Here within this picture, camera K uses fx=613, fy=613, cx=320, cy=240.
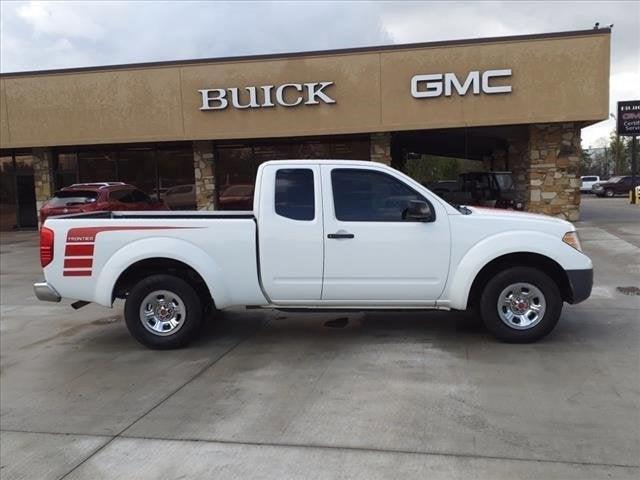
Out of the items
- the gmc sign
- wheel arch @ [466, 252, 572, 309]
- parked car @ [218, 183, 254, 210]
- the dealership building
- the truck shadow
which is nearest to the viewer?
wheel arch @ [466, 252, 572, 309]

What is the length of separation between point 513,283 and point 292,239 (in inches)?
88.4

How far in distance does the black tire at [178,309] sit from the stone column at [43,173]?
17.0 metres

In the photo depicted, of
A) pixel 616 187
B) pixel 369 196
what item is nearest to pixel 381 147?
pixel 369 196

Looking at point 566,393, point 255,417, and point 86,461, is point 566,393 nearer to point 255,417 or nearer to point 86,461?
point 255,417

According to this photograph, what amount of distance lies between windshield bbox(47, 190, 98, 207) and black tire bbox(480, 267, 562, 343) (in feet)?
39.7

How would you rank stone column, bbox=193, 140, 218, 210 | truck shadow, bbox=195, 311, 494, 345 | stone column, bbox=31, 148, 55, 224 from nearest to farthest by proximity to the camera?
truck shadow, bbox=195, 311, 494, 345
stone column, bbox=193, 140, 218, 210
stone column, bbox=31, 148, 55, 224

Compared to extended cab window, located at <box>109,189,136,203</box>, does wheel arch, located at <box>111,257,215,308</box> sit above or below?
below

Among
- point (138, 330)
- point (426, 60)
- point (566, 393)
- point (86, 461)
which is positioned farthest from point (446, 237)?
point (426, 60)

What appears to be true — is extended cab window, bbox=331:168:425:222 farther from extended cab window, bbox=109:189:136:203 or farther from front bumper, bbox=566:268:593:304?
extended cab window, bbox=109:189:136:203

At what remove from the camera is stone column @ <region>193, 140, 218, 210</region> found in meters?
20.1

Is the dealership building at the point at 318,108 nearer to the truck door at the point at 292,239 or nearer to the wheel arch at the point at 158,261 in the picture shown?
the truck door at the point at 292,239

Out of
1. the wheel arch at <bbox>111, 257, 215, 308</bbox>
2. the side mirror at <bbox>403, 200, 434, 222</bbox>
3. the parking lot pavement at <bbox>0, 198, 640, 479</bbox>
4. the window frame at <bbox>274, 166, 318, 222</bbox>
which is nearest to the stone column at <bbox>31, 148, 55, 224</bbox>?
the parking lot pavement at <bbox>0, 198, 640, 479</bbox>

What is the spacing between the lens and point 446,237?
6.08 metres

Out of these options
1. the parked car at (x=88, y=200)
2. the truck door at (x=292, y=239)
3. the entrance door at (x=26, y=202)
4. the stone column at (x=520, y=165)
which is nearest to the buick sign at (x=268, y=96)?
the parked car at (x=88, y=200)
